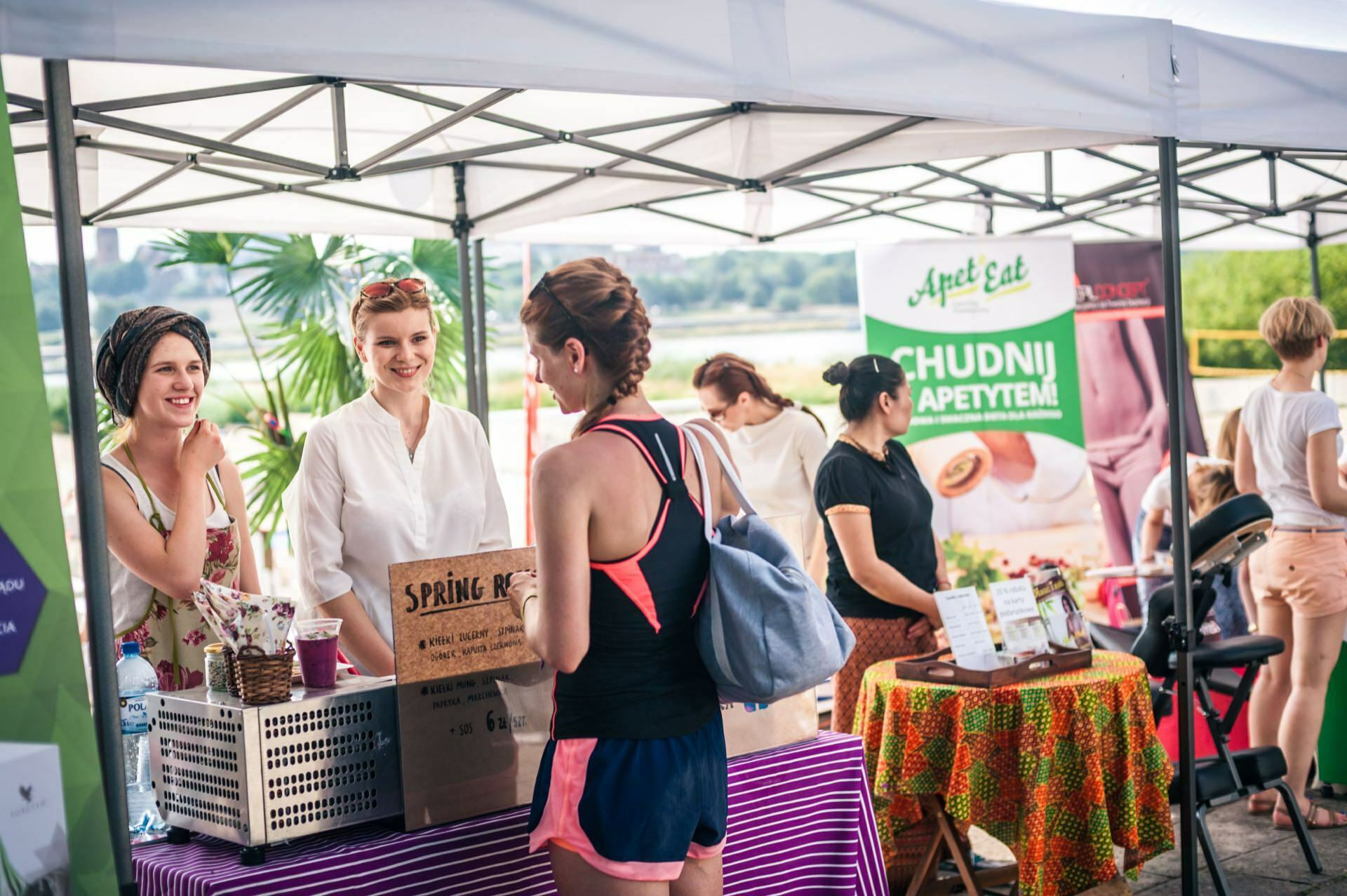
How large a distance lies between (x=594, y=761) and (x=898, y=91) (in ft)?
4.50

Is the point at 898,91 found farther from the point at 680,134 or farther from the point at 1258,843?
the point at 1258,843

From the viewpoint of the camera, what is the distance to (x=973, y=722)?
3000 mm

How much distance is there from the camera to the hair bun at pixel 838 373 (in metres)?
3.61

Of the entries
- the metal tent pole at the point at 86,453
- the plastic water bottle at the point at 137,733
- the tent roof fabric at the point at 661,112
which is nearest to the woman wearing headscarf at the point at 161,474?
the plastic water bottle at the point at 137,733

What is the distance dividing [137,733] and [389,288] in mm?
994

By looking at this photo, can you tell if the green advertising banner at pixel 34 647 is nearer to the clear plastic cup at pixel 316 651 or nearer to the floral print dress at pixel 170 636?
the clear plastic cup at pixel 316 651

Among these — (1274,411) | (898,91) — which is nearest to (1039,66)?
(898,91)

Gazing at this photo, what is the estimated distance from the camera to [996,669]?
118 inches

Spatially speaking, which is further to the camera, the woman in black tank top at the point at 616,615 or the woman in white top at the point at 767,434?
the woman in white top at the point at 767,434

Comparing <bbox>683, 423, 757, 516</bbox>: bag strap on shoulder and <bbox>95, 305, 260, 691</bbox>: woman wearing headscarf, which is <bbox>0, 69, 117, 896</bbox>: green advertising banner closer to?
<bbox>95, 305, 260, 691</bbox>: woman wearing headscarf

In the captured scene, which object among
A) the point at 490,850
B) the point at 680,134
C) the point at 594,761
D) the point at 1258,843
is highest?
the point at 680,134

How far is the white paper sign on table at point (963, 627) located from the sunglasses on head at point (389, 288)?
140cm

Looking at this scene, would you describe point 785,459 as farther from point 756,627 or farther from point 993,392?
point 756,627

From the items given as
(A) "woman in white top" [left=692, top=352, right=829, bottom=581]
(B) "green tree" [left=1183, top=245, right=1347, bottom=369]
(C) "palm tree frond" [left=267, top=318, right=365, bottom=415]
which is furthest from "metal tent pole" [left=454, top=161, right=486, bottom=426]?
(B) "green tree" [left=1183, top=245, right=1347, bottom=369]
